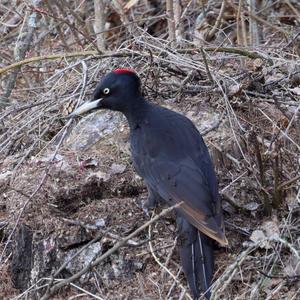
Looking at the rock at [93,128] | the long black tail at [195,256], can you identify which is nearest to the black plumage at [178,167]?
the long black tail at [195,256]

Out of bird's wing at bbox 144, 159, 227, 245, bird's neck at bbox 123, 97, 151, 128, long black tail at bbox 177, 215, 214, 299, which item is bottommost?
long black tail at bbox 177, 215, 214, 299

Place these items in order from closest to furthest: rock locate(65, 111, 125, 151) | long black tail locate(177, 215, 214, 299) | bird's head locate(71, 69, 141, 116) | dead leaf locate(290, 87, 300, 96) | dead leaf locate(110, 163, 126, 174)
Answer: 1. long black tail locate(177, 215, 214, 299)
2. bird's head locate(71, 69, 141, 116)
3. dead leaf locate(110, 163, 126, 174)
4. rock locate(65, 111, 125, 151)
5. dead leaf locate(290, 87, 300, 96)

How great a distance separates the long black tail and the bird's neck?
0.90 meters

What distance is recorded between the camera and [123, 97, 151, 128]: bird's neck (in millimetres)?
6031

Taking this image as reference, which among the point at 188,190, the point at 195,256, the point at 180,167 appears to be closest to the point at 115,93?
the point at 180,167

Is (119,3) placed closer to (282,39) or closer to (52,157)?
(282,39)

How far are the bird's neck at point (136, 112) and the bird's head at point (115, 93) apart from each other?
24 millimetres

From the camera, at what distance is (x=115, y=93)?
6.02m

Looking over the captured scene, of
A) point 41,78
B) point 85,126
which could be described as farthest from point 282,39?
point 85,126

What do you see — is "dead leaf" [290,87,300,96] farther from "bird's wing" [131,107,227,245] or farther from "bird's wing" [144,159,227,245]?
"bird's wing" [144,159,227,245]

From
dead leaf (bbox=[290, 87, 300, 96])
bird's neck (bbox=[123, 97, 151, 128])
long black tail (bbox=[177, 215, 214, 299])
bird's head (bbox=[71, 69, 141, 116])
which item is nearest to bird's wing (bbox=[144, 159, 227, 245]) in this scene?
long black tail (bbox=[177, 215, 214, 299])

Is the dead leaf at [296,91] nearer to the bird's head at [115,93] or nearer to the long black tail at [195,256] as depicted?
the bird's head at [115,93]

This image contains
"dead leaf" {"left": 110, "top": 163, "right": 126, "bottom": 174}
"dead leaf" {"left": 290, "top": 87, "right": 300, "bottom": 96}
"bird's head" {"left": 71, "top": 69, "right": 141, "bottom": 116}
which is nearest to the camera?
"bird's head" {"left": 71, "top": 69, "right": 141, "bottom": 116}

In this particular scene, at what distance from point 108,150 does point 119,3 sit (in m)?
2.90
